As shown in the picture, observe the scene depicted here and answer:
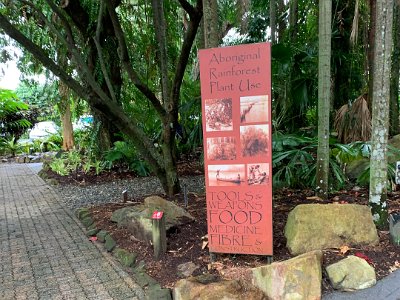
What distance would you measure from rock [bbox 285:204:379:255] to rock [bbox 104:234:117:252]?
6.31ft

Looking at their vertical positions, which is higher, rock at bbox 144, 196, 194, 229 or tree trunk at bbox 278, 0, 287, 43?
tree trunk at bbox 278, 0, 287, 43

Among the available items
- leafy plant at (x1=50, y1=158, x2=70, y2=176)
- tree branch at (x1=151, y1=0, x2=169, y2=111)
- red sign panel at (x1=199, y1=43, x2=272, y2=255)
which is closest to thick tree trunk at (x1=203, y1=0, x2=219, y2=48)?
red sign panel at (x1=199, y1=43, x2=272, y2=255)

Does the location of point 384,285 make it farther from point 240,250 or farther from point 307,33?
point 307,33

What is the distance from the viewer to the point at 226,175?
10.4 feet

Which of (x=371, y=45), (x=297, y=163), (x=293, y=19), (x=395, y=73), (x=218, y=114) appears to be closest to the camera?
(x=218, y=114)

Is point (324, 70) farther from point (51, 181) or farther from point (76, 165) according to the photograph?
point (76, 165)

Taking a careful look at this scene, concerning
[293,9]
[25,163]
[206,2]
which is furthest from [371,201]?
[25,163]

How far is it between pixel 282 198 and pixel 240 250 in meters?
2.07

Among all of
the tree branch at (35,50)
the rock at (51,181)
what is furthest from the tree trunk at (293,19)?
the rock at (51,181)

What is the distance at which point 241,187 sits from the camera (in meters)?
3.13

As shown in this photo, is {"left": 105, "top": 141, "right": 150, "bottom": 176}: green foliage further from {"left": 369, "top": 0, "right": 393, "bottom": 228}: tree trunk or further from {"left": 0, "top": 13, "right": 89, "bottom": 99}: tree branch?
{"left": 369, "top": 0, "right": 393, "bottom": 228}: tree trunk

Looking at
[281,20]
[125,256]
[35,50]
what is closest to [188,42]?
[35,50]

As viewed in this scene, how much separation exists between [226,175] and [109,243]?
177cm

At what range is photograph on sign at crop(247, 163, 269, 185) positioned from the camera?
3.04 metres
